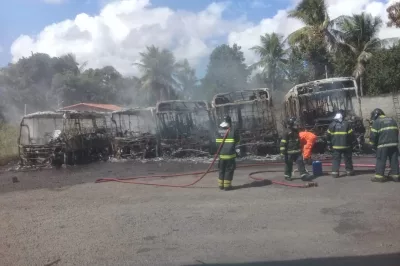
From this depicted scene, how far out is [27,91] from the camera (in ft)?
129

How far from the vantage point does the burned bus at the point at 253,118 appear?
14547 mm

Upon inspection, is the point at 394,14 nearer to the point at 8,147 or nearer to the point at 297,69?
the point at 297,69

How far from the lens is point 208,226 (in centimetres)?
636

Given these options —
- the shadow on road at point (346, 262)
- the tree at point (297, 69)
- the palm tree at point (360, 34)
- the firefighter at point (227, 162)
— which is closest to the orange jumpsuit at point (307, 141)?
the firefighter at point (227, 162)

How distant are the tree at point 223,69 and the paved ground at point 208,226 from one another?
19.7 m

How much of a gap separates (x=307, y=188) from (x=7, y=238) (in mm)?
5695

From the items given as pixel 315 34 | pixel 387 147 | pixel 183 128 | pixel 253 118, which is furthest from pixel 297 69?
pixel 387 147

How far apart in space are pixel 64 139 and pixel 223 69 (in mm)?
15617

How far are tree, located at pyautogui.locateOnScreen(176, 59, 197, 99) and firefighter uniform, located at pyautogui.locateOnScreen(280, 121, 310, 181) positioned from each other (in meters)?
13.4

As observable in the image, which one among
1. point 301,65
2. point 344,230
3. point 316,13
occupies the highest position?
point 316,13

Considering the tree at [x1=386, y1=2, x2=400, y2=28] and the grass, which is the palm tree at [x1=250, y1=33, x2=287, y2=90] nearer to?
the tree at [x1=386, y1=2, x2=400, y2=28]

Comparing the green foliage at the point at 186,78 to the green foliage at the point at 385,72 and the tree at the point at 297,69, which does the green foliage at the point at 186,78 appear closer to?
the tree at the point at 297,69

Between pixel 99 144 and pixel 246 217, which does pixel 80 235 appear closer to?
pixel 246 217

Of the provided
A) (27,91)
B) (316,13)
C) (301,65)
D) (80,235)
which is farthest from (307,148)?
(27,91)
